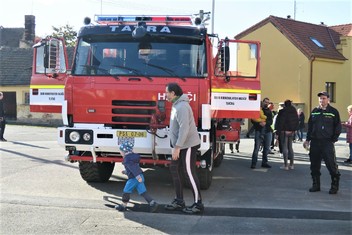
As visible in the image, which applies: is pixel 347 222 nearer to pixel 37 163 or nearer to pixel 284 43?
pixel 37 163

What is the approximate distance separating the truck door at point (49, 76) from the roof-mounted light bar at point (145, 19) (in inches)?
35.1

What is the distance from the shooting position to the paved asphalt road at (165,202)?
593cm

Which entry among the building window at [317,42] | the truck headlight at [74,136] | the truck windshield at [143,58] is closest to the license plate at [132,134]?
the truck headlight at [74,136]

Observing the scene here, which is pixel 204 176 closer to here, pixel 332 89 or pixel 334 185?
pixel 334 185

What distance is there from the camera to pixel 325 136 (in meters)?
8.12

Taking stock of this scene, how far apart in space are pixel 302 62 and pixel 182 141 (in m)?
25.9

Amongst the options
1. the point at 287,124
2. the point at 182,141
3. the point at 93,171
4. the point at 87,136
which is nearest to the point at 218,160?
the point at 287,124

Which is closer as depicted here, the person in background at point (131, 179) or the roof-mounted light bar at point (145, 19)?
the person in background at point (131, 179)

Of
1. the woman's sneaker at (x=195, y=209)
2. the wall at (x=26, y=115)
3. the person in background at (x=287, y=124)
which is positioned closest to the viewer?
the woman's sneaker at (x=195, y=209)

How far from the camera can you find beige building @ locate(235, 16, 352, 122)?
99.7 feet

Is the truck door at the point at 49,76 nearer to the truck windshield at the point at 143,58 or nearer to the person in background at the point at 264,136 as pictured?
the truck windshield at the point at 143,58

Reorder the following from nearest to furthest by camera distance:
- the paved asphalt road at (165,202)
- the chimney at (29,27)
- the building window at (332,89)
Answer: the paved asphalt road at (165,202) < the building window at (332,89) < the chimney at (29,27)

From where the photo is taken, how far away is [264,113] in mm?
11555

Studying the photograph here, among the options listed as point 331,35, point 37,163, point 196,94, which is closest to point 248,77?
point 196,94
